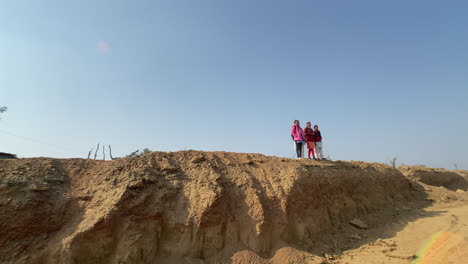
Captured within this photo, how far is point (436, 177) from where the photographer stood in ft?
40.0

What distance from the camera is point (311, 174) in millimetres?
6855

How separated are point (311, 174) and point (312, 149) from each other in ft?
8.85

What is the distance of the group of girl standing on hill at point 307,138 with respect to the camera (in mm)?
9078

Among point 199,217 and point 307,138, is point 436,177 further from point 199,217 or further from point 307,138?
point 199,217

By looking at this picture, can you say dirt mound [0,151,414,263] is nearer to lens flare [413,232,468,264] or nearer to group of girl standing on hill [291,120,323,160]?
lens flare [413,232,468,264]

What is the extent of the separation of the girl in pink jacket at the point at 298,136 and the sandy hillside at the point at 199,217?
5.62 ft

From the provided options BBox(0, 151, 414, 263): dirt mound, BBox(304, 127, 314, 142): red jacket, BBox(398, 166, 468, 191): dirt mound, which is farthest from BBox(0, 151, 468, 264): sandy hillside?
BBox(398, 166, 468, 191): dirt mound

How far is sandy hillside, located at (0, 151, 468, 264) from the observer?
14.3 feet

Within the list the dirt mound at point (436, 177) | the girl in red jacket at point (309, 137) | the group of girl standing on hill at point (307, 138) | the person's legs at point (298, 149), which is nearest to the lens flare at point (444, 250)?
the group of girl standing on hill at point (307, 138)

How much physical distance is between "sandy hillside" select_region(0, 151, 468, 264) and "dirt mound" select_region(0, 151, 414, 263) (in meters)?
0.02

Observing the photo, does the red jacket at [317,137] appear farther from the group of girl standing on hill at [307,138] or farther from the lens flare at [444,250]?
the lens flare at [444,250]

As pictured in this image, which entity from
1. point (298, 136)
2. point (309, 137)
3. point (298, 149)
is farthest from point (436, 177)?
point (298, 136)

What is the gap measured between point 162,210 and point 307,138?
20.0 feet

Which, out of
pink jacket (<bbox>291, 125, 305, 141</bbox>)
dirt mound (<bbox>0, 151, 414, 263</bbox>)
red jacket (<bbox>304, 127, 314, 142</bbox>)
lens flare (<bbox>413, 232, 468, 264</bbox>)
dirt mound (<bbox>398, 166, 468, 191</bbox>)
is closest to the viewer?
dirt mound (<bbox>0, 151, 414, 263</bbox>)
